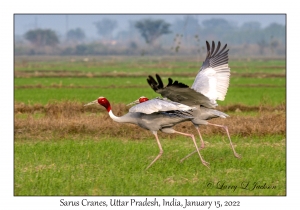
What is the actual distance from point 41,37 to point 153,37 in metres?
19.8

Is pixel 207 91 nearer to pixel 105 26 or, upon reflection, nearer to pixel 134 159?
pixel 134 159

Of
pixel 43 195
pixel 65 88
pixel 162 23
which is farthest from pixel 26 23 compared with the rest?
pixel 43 195

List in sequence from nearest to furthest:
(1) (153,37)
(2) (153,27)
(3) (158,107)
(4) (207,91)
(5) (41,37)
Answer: (3) (158,107), (4) (207,91), (2) (153,27), (1) (153,37), (5) (41,37)

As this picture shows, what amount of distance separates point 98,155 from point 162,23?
9224cm

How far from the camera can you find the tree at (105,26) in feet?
467

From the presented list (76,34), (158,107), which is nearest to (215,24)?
(76,34)

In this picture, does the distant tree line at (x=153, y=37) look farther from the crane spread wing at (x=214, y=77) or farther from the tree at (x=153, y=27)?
the crane spread wing at (x=214, y=77)

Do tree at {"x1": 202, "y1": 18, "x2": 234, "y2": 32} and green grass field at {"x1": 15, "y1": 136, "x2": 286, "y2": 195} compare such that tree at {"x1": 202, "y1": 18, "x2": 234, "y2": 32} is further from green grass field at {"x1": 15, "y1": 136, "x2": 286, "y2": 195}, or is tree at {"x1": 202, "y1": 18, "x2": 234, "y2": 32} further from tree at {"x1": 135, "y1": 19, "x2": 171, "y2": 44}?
green grass field at {"x1": 15, "y1": 136, "x2": 286, "y2": 195}

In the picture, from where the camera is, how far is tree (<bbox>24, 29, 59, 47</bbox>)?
331 ft

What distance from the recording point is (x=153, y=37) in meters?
102

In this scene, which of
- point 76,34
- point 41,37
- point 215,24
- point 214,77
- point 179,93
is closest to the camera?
point 179,93

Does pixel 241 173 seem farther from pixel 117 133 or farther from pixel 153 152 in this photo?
pixel 117 133

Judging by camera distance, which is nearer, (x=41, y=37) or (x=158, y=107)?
(x=158, y=107)
